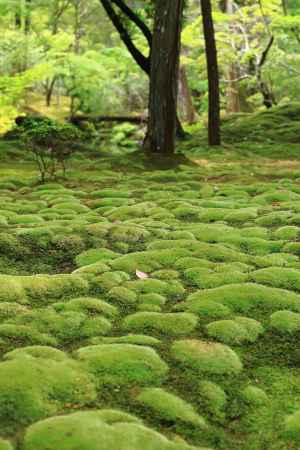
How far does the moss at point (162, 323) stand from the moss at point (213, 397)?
87cm

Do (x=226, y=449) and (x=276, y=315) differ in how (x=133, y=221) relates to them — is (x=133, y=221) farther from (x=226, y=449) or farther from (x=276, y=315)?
(x=226, y=449)

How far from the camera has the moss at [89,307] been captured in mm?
5293

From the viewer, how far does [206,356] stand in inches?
176

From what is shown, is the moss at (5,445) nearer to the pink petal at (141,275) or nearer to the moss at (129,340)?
the moss at (129,340)

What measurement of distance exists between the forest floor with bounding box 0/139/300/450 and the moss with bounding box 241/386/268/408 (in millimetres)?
11

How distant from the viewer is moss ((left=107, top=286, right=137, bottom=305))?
18.4 ft

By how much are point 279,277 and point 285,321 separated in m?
1.06

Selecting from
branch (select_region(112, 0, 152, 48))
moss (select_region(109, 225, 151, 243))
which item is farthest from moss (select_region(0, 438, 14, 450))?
branch (select_region(112, 0, 152, 48))

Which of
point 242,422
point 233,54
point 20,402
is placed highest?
point 233,54

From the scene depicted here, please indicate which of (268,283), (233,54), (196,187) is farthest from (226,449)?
(233,54)

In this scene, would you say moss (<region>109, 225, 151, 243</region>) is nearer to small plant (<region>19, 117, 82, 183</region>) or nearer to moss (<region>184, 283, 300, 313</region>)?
moss (<region>184, 283, 300, 313</region>)

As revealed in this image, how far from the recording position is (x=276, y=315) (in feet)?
17.3

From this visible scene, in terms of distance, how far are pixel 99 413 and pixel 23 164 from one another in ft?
38.3

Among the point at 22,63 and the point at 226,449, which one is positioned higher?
the point at 22,63
